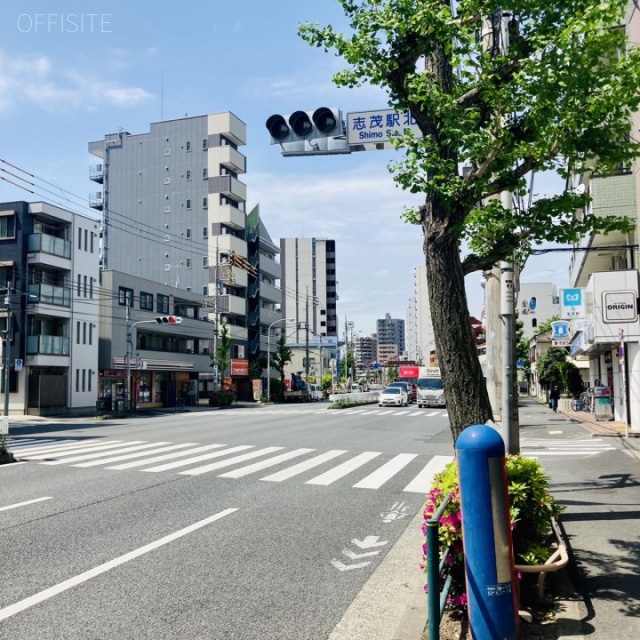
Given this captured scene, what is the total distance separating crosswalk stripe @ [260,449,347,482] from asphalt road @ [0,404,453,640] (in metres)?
0.05

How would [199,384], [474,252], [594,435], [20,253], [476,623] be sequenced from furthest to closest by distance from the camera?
[199,384] → [20,253] → [594,435] → [474,252] → [476,623]

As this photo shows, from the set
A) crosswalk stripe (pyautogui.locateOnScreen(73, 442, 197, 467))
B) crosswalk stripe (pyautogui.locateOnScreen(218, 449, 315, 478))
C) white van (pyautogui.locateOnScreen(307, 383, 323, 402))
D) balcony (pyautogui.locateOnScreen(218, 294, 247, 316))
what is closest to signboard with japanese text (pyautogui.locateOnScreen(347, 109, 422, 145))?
crosswalk stripe (pyautogui.locateOnScreen(218, 449, 315, 478))

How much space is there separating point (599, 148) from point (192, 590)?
6.04m

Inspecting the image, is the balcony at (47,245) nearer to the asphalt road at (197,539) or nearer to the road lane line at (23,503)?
the asphalt road at (197,539)

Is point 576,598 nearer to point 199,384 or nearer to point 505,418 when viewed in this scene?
point 505,418

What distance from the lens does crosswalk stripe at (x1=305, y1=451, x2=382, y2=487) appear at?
12125 mm

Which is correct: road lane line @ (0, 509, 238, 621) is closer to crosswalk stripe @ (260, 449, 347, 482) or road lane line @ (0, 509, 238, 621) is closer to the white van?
crosswalk stripe @ (260, 449, 347, 482)

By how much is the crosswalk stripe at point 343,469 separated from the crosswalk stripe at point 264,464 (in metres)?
1.54

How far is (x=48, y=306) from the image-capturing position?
4109 centimetres

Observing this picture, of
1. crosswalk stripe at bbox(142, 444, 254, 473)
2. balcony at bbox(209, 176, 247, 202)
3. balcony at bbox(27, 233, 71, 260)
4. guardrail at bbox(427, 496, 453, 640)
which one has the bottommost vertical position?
crosswalk stripe at bbox(142, 444, 254, 473)

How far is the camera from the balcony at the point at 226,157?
67312 mm

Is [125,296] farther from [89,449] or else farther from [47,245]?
[89,449]

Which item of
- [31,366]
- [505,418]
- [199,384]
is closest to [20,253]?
[31,366]

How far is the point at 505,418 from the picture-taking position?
954 centimetres
